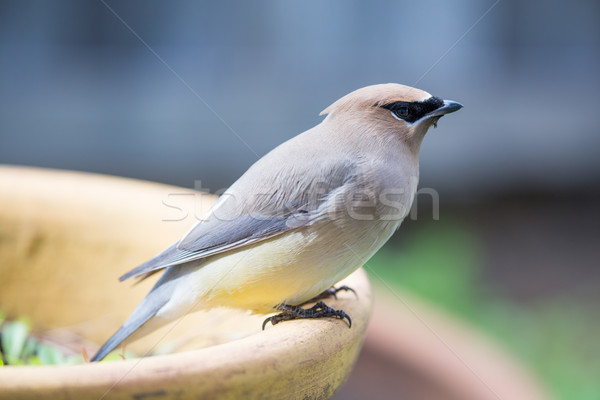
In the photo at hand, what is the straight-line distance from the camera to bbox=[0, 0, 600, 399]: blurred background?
435cm

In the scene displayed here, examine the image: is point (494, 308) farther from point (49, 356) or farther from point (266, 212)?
point (49, 356)

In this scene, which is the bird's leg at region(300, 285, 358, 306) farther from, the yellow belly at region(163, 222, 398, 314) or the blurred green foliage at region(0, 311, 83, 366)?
the blurred green foliage at region(0, 311, 83, 366)

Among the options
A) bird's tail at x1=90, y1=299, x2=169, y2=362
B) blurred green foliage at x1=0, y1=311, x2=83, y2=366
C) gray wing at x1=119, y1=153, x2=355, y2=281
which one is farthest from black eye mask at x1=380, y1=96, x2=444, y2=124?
blurred green foliage at x1=0, y1=311, x2=83, y2=366

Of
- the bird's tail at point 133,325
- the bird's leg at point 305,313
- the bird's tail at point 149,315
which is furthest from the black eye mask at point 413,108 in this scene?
the bird's tail at point 133,325

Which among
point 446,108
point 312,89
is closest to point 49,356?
point 446,108

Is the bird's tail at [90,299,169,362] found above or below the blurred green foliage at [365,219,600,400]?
above

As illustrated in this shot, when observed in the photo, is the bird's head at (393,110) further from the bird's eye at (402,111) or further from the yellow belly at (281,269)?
the yellow belly at (281,269)

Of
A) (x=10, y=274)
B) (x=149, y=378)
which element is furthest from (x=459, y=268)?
(x=149, y=378)

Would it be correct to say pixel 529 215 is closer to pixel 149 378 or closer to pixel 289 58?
pixel 289 58

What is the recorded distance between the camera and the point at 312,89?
14.6ft

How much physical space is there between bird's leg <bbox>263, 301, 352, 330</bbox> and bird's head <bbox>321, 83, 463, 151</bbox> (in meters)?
0.57

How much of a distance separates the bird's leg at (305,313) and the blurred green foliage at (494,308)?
1.79 m

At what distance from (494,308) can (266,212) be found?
7.63 ft

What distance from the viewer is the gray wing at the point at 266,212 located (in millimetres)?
1817
